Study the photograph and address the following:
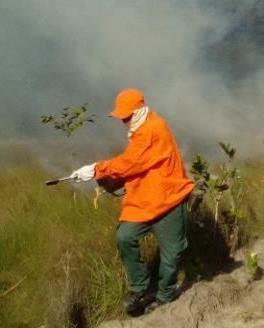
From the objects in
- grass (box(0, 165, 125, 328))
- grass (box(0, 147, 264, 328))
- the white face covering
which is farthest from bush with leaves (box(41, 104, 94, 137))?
the white face covering

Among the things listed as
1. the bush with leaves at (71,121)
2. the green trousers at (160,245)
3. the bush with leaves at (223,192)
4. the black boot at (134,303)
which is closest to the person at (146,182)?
the green trousers at (160,245)

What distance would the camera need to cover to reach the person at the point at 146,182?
528 centimetres

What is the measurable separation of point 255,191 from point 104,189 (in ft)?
6.39

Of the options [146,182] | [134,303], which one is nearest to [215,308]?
[134,303]

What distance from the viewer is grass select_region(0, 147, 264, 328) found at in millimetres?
5535

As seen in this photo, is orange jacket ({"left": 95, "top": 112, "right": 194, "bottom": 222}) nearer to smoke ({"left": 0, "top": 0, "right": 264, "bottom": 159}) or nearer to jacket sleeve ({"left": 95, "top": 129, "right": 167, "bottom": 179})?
jacket sleeve ({"left": 95, "top": 129, "right": 167, "bottom": 179})

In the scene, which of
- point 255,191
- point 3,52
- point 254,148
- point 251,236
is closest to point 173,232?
point 251,236

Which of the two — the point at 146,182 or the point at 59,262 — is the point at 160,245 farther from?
the point at 59,262

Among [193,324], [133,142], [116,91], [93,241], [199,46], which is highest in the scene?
[199,46]

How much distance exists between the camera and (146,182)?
17.6 ft

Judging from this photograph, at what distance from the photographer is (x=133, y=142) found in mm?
5309

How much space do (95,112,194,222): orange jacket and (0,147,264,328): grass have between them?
56 centimetres

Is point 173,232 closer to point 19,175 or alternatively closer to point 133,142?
point 133,142

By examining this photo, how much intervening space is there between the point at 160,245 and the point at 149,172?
512mm
